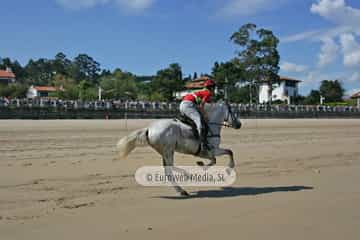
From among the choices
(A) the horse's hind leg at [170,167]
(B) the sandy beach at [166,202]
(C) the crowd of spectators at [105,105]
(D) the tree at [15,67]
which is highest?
(D) the tree at [15,67]

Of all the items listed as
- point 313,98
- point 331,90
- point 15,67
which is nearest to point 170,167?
point 313,98

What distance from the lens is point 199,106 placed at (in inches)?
373

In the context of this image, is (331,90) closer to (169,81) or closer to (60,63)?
(169,81)

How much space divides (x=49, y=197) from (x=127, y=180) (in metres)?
2.44

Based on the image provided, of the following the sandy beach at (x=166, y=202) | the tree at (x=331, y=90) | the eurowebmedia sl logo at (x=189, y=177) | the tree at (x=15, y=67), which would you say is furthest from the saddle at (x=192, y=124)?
the tree at (x=15, y=67)

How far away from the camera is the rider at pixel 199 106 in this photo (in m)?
→ 9.24

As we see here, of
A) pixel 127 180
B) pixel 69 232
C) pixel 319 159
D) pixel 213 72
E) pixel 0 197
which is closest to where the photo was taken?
pixel 69 232

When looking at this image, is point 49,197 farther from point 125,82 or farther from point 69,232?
point 125,82

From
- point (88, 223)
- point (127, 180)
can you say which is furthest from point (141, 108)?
point (88, 223)

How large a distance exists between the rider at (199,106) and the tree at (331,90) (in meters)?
109

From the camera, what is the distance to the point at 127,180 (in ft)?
Result: 34.0

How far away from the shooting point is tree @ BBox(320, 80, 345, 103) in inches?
4434

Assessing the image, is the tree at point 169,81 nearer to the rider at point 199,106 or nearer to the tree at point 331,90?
the tree at point 331,90

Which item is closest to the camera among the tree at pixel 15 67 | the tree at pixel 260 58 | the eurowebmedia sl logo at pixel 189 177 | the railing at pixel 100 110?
the eurowebmedia sl logo at pixel 189 177
